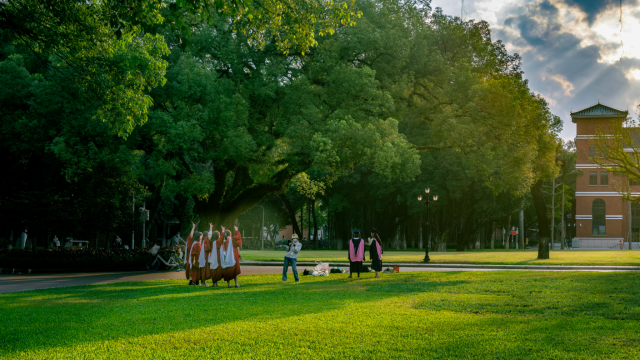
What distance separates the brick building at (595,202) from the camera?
75.9m

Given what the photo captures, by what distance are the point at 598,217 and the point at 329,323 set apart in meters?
79.3

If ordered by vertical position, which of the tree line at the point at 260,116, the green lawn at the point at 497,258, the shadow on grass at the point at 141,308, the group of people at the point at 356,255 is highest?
the tree line at the point at 260,116

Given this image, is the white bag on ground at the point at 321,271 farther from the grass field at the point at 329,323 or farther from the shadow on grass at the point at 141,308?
the grass field at the point at 329,323

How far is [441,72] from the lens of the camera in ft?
82.9

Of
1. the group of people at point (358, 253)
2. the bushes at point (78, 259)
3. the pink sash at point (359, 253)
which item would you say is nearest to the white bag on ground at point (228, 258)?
the group of people at point (358, 253)

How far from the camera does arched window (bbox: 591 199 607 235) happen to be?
77188 mm

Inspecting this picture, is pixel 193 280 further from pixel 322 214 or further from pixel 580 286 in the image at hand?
pixel 322 214

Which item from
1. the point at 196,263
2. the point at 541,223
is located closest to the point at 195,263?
the point at 196,263

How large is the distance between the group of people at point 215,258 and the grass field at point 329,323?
140cm

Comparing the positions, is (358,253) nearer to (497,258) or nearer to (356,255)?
(356,255)

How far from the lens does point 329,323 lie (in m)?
8.97

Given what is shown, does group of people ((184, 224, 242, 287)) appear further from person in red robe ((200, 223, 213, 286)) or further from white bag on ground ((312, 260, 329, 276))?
white bag on ground ((312, 260, 329, 276))

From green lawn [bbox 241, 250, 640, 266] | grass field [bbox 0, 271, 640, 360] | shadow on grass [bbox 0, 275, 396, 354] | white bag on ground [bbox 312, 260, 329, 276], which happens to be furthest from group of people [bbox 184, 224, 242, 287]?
green lawn [bbox 241, 250, 640, 266]

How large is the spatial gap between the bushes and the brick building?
68068 millimetres
